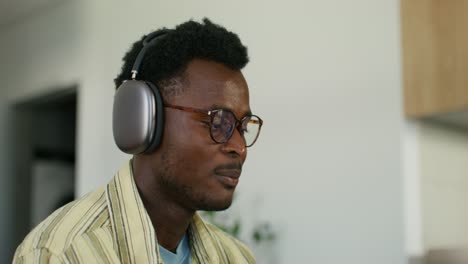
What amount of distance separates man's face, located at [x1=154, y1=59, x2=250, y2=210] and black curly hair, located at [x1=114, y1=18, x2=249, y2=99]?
21 millimetres

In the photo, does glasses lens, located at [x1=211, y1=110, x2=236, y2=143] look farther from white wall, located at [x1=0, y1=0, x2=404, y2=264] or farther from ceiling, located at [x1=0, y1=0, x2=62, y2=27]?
ceiling, located at [x1=0, y1=0, x2=62, y2=27]

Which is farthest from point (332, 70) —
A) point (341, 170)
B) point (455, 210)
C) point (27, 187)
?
point (27, 187)

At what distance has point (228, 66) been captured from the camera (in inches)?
47.1

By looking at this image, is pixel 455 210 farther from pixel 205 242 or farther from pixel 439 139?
pixel 205 242

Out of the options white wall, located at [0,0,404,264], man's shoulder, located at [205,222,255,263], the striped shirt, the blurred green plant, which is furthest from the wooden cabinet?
the striped shirt

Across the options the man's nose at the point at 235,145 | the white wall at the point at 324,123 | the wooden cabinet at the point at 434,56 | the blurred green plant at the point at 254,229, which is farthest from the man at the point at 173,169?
the blurred green plant at the point at 254,229

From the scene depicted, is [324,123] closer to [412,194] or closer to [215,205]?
[412,194]

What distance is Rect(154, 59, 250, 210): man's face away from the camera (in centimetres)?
111

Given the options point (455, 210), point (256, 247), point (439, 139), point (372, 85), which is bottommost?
point (256, 247)

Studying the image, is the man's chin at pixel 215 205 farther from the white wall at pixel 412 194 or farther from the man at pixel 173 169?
the white wall at pixel 412 194

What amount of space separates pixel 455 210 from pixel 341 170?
395 mm

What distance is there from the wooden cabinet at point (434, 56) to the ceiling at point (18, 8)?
2366 mm

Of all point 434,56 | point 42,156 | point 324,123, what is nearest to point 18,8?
point 42,156

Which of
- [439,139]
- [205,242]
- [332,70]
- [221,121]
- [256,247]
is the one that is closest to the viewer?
[221,121]
